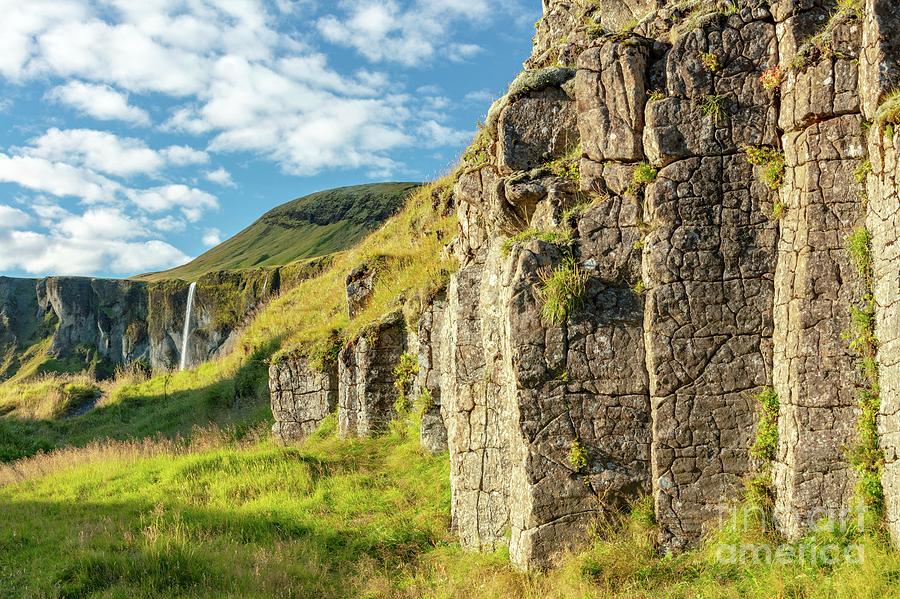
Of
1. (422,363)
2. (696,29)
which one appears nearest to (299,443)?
(422,363)

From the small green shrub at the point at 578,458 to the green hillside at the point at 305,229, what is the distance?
195 ft

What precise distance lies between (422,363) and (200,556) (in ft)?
21.3

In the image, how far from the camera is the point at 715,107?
Result: 342 inches

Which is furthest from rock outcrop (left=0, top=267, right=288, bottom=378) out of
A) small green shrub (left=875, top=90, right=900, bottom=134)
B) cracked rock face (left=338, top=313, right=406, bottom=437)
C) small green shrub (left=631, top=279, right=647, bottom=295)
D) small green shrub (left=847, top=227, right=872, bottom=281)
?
small green shrub (left=875, top=90, right=900, bottom=134)

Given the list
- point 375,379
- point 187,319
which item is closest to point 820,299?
point 375,379

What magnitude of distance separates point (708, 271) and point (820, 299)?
4.40 feet

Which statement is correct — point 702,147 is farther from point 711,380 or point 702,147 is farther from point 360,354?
point 360,354

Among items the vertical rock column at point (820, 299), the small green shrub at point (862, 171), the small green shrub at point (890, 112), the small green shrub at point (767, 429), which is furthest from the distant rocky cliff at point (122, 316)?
the small green shrub at point (890, 112)

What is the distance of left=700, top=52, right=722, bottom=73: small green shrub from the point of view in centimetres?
875

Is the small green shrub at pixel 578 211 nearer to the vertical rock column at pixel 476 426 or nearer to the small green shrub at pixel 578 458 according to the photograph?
the vertical rock column at pixel 476 426

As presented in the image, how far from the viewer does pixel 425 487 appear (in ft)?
43.4

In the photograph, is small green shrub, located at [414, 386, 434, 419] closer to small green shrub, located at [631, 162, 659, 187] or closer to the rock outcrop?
small green shrub, located at [631, 162, 659, 187]

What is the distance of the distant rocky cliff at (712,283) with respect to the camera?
7496 mm

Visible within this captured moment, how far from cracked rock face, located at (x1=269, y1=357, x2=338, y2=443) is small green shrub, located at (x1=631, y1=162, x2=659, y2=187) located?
38.4ft
